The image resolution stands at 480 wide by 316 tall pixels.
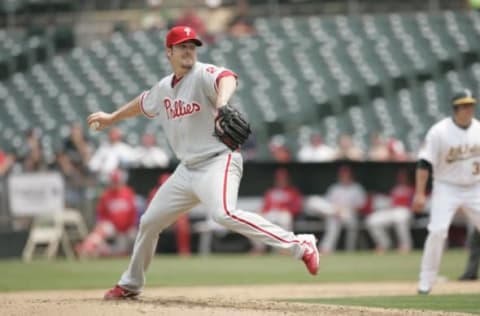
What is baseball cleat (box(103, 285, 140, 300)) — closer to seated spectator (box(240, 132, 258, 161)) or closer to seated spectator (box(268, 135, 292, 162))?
seated spectator (box(268, 135, 292, 162))

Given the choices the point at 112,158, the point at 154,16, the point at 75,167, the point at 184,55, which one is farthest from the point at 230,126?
the point at 154,16

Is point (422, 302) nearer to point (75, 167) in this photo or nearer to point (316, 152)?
point (316, 152)

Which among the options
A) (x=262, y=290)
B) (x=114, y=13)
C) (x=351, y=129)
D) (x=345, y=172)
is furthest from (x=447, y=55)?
(x=262, y=290)

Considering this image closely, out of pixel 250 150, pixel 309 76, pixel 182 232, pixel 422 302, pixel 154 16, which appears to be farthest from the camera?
pixel 154 16

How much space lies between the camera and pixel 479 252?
1195 cm

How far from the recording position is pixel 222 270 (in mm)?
14398

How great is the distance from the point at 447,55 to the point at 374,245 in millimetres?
5055

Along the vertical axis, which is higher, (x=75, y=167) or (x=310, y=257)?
(x=75, y=167)

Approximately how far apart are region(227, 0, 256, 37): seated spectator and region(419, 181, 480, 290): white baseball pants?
1372 cm

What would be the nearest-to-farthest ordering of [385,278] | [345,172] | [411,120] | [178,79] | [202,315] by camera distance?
[202,315] < [178,79] < [385,278] < [345,172] < [411,120]

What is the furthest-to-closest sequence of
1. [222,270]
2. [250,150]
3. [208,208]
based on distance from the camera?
[250,150], [222,270], [208,208]

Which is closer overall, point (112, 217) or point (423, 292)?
point (423, 292)

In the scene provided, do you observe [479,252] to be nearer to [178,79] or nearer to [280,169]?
[178,79]

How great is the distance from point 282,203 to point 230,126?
10.4m
